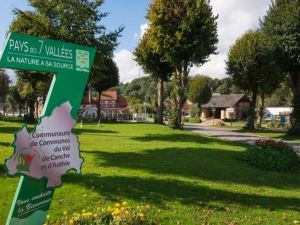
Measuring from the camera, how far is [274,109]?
302 feet

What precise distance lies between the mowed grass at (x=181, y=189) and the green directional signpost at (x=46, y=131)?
213cm

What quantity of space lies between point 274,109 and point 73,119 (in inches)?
3514

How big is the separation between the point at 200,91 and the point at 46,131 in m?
85.1

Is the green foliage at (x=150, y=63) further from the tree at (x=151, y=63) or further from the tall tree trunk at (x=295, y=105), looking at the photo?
the tall tree trunk at (x=295, y=105)

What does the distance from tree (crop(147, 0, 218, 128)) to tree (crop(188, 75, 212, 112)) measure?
5575 cm

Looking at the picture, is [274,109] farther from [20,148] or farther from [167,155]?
[20,148]

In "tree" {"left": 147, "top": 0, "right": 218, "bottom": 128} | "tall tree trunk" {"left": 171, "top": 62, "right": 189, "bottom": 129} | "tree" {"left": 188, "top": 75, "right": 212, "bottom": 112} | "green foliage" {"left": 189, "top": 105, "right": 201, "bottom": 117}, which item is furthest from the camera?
"tree" {"left": 188, "top": 75, "right": 212, "bottom": 112}

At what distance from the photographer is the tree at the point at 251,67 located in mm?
44281

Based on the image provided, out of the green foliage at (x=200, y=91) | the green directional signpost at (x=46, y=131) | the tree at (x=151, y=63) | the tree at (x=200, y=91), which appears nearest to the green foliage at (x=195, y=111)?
the tree at (x=200, y=91)

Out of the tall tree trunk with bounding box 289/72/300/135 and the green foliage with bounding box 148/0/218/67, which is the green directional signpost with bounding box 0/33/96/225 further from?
the tall tree trunk with bounding box 289/72/300/135

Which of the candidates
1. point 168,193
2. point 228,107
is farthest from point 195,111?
point 168,193

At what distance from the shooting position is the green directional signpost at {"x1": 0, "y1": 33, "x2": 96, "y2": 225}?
5.90 metres

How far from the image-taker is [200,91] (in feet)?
297

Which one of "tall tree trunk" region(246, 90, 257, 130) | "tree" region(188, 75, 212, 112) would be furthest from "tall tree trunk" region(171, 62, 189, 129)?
"tree" region(188, 75, 212, 112)
